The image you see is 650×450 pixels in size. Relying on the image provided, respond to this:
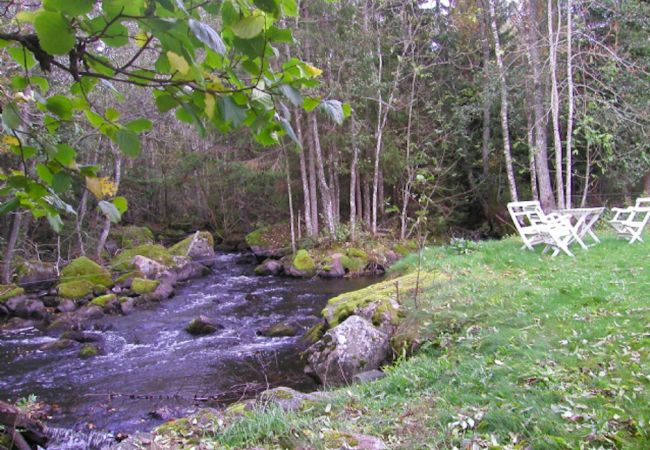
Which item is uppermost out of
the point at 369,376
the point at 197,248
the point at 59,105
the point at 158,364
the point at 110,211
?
the point at 59,105

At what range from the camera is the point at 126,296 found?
44.8ft

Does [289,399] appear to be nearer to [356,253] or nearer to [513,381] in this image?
[513,381]

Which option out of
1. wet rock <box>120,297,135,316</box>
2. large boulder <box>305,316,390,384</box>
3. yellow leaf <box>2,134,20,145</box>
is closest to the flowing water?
wet rock <box>120,297,135,316</box>

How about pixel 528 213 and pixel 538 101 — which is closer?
pixel 528 213

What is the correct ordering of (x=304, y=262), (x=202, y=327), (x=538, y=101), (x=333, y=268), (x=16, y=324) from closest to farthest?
(x=202, y=327) < (x=16, y=324) < (x=538, y=101) < (x=333, y=268) < (x=304, y=262)

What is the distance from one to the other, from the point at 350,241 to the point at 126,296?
28.9 feet

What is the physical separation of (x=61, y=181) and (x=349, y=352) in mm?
5378

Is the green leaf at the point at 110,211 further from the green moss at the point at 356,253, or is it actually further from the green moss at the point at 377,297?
the green moss at the point at 356,253

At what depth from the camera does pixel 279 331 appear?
374 inches

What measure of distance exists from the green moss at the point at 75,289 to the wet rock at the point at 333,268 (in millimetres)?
7108

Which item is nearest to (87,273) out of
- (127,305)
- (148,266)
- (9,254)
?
(148,266)

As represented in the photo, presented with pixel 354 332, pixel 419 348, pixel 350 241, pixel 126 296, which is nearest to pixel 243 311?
pixel 126 296

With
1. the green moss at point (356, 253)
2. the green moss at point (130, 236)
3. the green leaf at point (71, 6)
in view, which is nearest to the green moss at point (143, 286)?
the green moss at point (356, 253)

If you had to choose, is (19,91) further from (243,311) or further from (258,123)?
(243,311)
